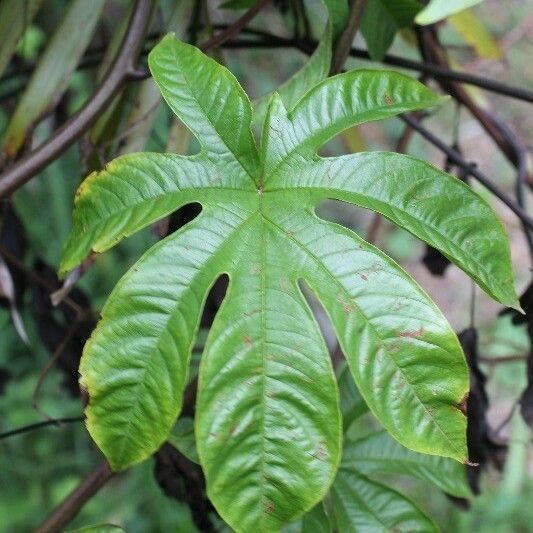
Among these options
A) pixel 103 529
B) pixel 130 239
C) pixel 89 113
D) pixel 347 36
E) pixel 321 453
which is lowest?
A: pixel 130 239

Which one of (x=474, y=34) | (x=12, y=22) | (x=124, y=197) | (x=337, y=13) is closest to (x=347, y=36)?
(x=337, y=13)

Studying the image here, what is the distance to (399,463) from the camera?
2.45 ft

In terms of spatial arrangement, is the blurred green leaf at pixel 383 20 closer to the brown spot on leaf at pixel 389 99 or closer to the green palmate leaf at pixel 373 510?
the brown spot on leaf at pixel 389 99

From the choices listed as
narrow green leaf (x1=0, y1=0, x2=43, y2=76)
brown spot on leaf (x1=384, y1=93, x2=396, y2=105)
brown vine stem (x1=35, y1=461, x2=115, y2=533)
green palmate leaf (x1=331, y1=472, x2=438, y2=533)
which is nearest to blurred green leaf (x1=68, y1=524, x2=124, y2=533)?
brown vine stem (x1=35, y1=461, x2=115, y2=533)

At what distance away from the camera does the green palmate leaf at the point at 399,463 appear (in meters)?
0.72

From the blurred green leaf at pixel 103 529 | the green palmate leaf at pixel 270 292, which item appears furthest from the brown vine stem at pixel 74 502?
the green palmate leaf at pixel 270 292

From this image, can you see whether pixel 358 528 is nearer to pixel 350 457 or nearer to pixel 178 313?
pixel 350 457

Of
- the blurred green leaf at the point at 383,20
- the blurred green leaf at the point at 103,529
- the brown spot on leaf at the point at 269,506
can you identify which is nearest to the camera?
the brown spot on leaf at the point at 269,506

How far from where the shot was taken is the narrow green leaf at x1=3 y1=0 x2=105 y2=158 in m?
0.73

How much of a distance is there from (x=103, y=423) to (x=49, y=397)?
1438 mm

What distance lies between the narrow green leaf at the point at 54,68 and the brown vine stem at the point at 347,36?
27 cm

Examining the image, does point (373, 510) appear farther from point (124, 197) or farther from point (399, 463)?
point (124, 197)

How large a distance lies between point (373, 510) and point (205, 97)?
359mm

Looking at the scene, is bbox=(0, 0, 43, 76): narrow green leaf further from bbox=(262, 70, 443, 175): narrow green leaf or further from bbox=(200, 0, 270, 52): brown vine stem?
bbox=(262, 70, 443, 175): narrow green leaf
